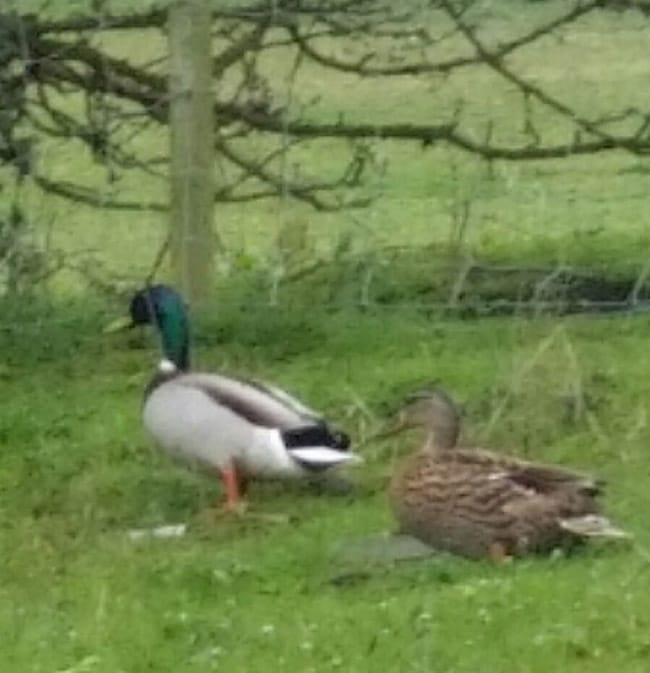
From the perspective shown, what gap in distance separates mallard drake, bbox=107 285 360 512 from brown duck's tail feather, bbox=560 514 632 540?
1201 mm

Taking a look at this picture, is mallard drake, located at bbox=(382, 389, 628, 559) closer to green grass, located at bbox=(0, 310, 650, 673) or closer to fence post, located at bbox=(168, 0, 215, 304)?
green grass, located at bbox=(0, 310, 650, 673)

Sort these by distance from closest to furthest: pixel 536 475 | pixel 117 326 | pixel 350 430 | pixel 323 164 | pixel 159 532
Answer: pixel 536 475, pixel 159 532, pixel 350 430, pixel 117 326, pixel 323 164

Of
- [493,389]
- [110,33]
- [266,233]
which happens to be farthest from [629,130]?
[493,389]

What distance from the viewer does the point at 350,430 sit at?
32.3 ft

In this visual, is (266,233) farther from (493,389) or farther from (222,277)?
(493,389)

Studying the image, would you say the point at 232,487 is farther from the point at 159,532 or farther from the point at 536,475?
the point at 536,475

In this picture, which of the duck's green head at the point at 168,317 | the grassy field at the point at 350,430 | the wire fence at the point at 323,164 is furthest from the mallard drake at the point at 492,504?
the wire fence at the point at 323,164

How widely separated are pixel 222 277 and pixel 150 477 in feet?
7.66

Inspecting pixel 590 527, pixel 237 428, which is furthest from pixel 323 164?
pixel 590 527

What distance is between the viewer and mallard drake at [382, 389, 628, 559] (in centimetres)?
805

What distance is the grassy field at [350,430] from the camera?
23.4 feet

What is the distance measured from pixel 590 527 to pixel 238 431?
1544 mm

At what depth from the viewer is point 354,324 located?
11141mm

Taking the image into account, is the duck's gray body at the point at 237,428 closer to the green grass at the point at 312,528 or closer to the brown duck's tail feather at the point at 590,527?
the green grass at the point at 312,528
